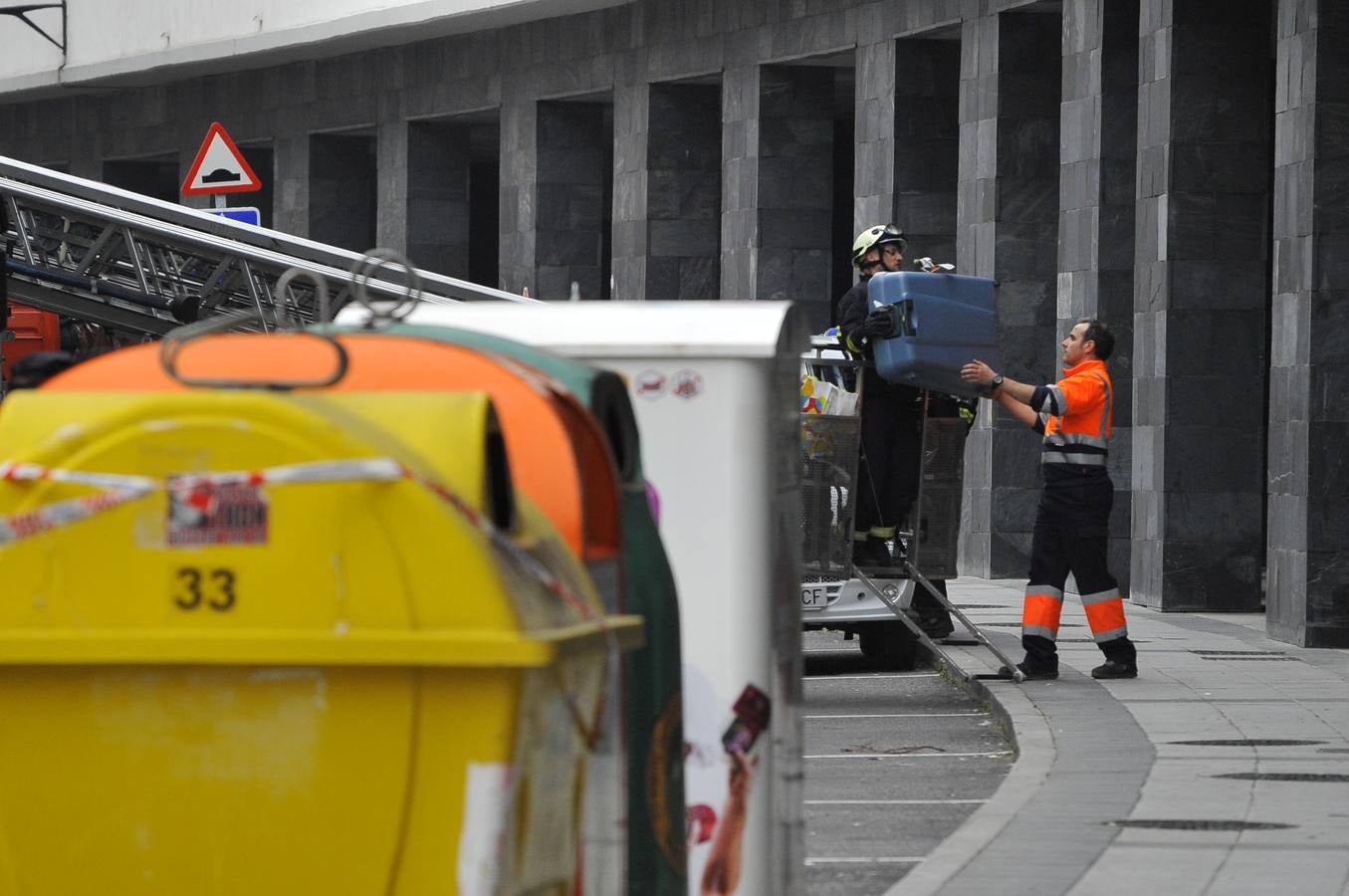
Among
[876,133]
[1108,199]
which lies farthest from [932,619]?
[876,133]

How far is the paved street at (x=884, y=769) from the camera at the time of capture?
8664mm

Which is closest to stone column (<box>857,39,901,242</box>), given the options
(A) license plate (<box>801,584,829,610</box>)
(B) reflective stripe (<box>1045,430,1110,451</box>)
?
(A) license plate (<box>801,584,829,610</box>)

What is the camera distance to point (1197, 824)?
8.68 metres

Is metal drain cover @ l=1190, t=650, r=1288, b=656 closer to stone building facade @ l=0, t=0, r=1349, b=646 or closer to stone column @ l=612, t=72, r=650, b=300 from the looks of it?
stone building facade @ l=0, t=0, r=1349, b=646

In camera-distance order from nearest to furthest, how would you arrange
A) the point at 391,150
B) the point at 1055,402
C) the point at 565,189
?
the point at 1055,402 < the point at 565,189 < the point at 391,150

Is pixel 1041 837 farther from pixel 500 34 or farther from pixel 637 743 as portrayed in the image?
pixel 500 34

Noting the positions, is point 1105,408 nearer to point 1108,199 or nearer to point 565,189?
point 1108,199

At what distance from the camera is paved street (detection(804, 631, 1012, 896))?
8.66 m

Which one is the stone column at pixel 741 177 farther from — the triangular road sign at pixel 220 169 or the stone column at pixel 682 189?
the triangular road sign at pixel 220 169

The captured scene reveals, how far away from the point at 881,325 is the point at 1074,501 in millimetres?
1283

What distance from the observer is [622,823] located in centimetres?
462

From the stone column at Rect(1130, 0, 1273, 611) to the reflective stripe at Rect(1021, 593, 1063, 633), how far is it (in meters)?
6.48

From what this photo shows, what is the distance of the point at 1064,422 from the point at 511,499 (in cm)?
920

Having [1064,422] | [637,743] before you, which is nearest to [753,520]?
[637,743]
